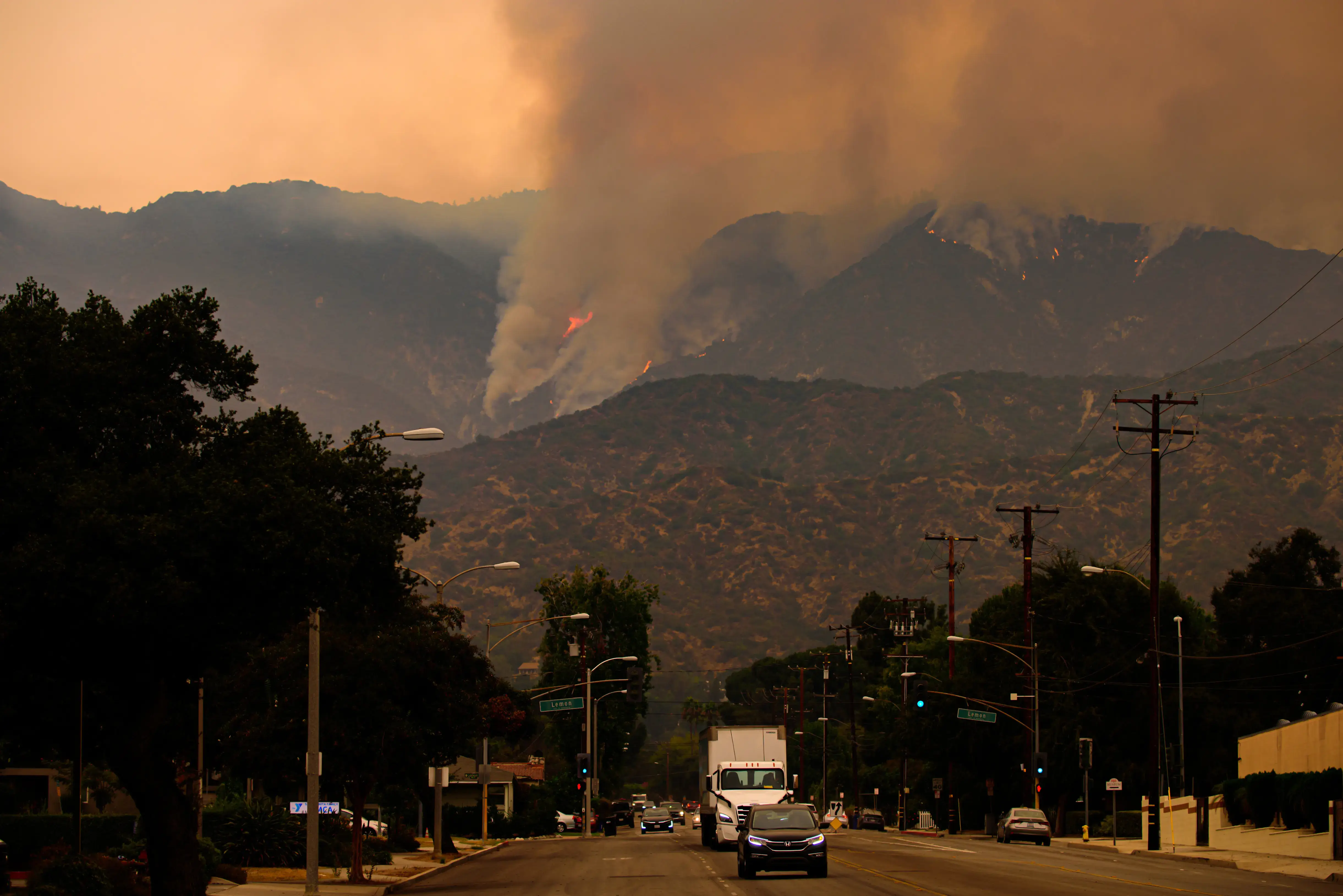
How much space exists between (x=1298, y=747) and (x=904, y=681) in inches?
1801

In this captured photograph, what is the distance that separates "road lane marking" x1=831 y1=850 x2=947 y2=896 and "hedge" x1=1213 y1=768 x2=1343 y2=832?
14364 mm

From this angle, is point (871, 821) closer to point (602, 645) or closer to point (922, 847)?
point (602, 645)

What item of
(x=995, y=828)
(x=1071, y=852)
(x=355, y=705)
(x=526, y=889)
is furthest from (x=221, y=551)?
(x=995, y=828)

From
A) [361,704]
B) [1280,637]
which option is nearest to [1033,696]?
[1280,637]

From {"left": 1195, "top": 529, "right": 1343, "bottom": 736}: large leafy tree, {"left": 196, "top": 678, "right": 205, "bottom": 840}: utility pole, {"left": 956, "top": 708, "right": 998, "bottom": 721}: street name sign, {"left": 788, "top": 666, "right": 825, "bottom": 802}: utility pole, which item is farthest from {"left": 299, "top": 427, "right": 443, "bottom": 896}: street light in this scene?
{"left": 1195, "top": 529, "right": 1343, "bottom": 736}: large leafy tree

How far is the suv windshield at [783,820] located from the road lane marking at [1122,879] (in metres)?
6.39

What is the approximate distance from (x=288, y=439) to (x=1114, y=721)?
215 ft

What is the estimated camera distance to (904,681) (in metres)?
93.9

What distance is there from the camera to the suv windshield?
32.2 meters

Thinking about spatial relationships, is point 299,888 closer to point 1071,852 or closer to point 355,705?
point 355,705

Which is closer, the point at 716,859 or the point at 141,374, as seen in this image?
the point at 141,374

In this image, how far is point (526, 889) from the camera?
3094cm

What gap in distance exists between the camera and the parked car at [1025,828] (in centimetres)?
5922

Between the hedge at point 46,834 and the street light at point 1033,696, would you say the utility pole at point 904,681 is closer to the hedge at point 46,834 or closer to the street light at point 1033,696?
the street light at point 1033,696
